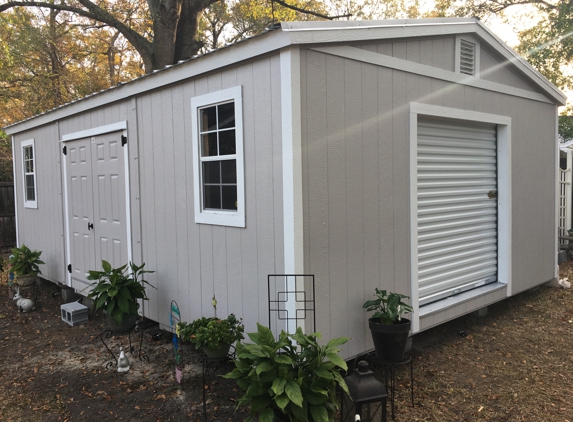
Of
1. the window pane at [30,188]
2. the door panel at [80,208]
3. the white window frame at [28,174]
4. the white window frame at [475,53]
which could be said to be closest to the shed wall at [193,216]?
the door panel at [80,208]

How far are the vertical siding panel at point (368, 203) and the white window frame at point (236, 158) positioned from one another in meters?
1.01

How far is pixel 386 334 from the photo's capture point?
3.64 metres

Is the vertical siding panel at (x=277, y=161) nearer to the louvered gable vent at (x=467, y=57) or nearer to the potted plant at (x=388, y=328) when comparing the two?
the potted plant at (x=388, y=328)

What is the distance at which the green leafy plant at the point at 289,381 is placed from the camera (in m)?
2.75

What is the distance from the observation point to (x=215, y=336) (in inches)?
139

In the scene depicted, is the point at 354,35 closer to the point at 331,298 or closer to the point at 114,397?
the point at 331,298

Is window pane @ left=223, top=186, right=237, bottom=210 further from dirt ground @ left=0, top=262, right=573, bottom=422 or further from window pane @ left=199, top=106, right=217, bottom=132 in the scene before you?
dirt ground @ left=0, top=262, right=573, bottom=422

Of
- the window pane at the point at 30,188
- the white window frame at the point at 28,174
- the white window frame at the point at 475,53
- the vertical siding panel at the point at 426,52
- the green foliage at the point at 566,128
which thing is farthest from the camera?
the green foliage at the point at 566,128

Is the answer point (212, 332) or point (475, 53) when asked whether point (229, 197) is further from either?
point (475, 53)

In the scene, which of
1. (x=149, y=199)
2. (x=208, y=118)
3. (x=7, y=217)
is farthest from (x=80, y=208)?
(x=7, y=217)

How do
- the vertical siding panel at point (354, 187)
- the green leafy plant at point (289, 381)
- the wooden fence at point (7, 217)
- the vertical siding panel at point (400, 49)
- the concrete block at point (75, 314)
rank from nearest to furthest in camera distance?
the green leafy plant at point (289, 381)
the vertical siding panel at point (354, 187)
the vertical siding panel at point (400, 49)
the concrete block at point (75, 314)
the wooden fence at point (7, 217)

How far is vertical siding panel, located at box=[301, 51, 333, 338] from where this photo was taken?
140 inches

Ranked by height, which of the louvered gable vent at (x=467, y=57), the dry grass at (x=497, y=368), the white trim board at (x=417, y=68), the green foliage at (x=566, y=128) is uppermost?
the green foliage at (x=566, y=128)

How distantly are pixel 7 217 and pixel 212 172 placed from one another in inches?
368
